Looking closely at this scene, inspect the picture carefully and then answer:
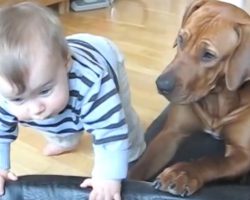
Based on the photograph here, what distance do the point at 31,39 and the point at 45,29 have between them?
35mm

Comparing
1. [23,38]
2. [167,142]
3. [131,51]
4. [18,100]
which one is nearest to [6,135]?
[18,100]

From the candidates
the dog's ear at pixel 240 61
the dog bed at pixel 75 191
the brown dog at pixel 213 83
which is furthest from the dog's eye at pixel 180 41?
the dog bed at pixel 75 191

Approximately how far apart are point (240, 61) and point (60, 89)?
408 millimetres

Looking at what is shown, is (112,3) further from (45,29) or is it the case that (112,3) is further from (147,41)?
(45,29)

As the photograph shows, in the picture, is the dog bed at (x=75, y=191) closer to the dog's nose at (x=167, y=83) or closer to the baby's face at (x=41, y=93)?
the baby's face at (x=41, y=93)

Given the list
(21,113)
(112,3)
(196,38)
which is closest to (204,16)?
(196,38)

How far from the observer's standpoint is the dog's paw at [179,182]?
45.3 inches

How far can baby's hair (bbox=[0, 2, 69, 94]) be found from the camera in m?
0.99

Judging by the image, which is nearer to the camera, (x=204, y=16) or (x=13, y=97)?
(x=13, y=97)

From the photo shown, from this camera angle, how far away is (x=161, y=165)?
1.45 m

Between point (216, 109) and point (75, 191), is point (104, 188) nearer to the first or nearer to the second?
point (75, 191)

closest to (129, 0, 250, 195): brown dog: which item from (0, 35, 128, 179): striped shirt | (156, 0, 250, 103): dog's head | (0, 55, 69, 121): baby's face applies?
(156, 0, 250, 103): dog's head

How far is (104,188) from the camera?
114cm

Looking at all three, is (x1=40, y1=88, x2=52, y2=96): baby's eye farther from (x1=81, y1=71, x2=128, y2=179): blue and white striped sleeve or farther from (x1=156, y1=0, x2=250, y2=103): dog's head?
(x1=156, y1=0, x2=250, y2=103): dog's head
